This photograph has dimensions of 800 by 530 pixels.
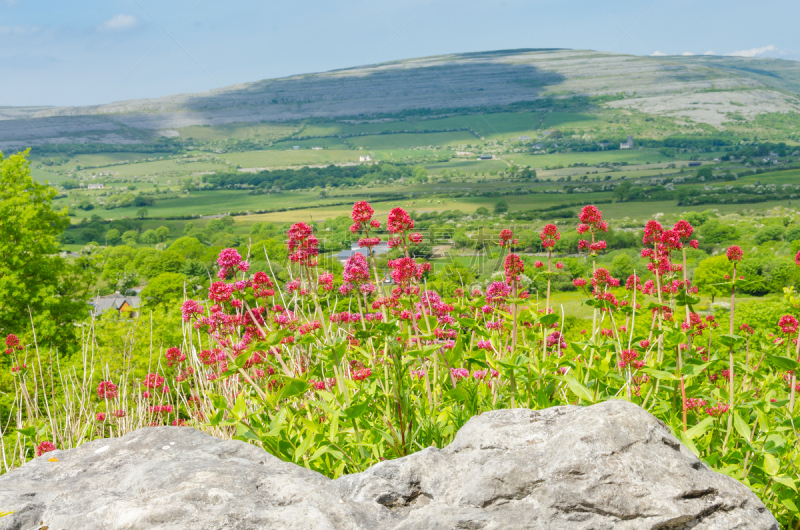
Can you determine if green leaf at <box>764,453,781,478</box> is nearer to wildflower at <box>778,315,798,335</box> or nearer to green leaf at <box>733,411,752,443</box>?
green leaf at <box>733,411,752,443</box>

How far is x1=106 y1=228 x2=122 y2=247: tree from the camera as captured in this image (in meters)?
127

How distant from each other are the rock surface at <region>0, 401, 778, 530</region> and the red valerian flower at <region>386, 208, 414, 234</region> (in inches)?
70.1

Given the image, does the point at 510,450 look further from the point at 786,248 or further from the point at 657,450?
the point at 786,248

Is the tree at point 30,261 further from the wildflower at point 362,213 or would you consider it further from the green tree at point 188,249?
the green tree at point 188,249

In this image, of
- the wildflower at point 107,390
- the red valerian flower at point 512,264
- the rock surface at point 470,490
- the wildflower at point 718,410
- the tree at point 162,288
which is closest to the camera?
the rock surface at point 470,490

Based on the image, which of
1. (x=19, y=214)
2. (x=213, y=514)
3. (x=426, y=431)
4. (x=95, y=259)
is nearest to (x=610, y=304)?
(x=426, y=431)

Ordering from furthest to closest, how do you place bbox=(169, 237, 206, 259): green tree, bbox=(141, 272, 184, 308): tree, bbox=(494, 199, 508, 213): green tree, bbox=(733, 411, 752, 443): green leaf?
bbox=(494, 199, 508, 213): green tree < bbox=(169, 237, 206, 259): green tree < bbox=(141, 272, 184, 308): tree < bbox=(733, 411, 752, 443): green leaf

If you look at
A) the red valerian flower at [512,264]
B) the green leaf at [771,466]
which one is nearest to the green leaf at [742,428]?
the green leaf at [771,466]

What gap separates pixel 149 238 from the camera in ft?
401

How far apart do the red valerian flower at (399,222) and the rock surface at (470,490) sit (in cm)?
178

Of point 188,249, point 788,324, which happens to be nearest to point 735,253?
point 788,324

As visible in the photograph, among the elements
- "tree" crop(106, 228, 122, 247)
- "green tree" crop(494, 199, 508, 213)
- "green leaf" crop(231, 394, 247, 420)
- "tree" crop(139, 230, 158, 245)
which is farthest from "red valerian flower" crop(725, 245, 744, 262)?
"tree" crop(106, 228, 122, 247)

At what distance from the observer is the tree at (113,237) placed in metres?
127

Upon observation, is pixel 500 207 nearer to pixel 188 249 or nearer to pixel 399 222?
pixel 188 249
